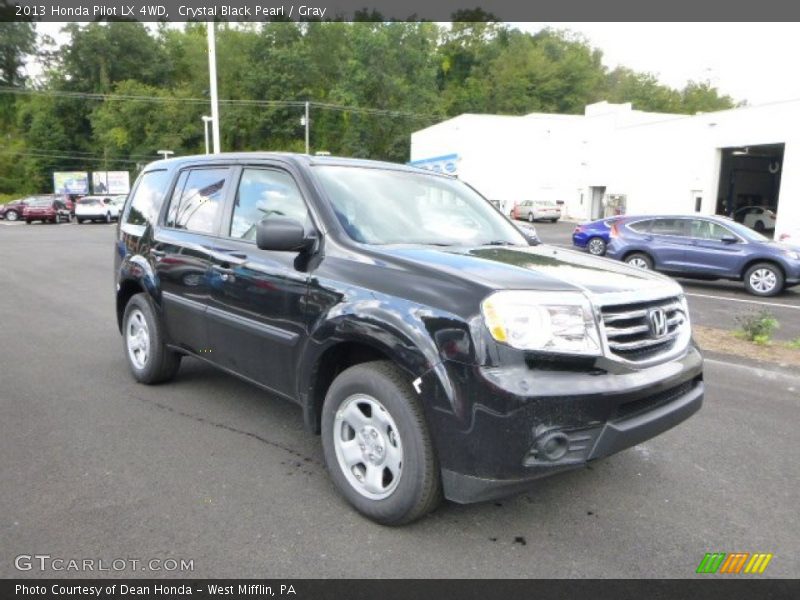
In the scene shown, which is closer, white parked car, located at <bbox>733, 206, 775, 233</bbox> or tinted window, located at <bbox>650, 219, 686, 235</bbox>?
tinted window, located at <bbox>650, 219, 686, 235</bbox>

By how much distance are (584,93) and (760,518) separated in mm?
79363

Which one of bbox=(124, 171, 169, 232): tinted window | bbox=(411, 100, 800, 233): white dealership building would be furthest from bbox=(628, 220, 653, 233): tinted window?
bbox=(124, 171, 169, 232): tinted window

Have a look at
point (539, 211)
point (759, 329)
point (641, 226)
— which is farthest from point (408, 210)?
point (539, 211)

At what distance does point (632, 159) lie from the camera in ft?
119

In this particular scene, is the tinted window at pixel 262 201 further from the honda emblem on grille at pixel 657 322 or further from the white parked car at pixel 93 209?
the white parked car at pixel 93 209

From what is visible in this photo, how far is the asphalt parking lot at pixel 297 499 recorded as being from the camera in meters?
2.91

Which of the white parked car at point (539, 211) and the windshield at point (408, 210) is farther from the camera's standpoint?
the white parked car at point (539, 211)

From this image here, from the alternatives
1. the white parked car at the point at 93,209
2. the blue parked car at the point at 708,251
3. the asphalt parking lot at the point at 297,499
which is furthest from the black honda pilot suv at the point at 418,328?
the white parked car at the point at 93,209

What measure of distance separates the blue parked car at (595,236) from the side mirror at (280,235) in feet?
51.3

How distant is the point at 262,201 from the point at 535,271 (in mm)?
1902

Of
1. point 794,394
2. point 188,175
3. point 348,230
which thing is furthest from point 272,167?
point 794,394

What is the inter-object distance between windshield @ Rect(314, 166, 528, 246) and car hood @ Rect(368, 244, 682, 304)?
0.24 m

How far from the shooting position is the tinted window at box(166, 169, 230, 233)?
4430 mm

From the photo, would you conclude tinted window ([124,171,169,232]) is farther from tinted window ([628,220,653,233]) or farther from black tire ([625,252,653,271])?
tinted window ([628,220,653,233])
